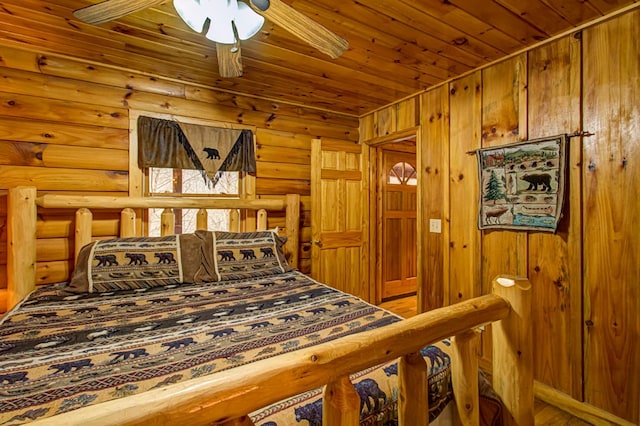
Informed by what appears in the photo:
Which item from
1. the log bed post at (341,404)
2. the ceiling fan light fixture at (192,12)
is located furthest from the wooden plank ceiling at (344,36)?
the log bed post at (341,404)

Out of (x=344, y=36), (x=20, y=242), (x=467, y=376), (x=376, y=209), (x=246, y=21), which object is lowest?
(x=467, y=376)

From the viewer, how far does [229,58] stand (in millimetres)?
1741

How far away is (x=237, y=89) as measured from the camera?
2.77 meters

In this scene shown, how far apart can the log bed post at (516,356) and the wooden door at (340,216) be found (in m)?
2.01

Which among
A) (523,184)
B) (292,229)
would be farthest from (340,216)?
(523,184)

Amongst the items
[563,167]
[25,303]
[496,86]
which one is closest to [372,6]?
[496,86]

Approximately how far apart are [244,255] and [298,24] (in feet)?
5.08

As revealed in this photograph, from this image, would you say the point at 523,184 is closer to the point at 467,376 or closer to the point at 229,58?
the point at 467,376

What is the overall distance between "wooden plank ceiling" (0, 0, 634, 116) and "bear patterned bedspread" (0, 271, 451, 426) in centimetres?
151

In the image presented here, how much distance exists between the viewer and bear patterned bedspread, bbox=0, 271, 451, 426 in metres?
0.88

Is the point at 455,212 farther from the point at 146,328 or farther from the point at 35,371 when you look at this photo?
the point at 35,371

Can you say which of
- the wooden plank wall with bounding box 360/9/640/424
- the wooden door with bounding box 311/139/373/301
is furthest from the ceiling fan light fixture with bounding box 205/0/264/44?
the wooden plank wall with bounding box 360/9/640/424

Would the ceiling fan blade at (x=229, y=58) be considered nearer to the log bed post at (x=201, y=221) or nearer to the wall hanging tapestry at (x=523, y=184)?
the log bed post at (x=201, y=221)

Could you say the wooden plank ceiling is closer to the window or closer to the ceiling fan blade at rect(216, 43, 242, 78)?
the ceiling fan blade at rect(216, 43, 242, 78)
